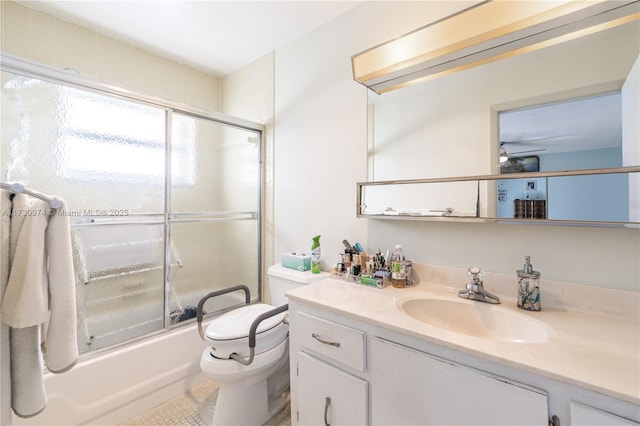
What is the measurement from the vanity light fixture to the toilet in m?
1.20

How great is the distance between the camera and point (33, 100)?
4.12 ft

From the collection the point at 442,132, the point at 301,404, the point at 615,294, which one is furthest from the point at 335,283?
the point at 615,294

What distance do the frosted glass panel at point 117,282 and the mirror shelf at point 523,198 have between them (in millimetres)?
1375

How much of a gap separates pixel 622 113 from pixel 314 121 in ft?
4.57

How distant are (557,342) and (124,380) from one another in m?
1.96

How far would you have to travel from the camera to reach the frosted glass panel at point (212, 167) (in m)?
1.76

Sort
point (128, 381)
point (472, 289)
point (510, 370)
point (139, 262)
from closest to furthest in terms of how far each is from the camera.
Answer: point (510, 370)
point (472, 289)
point (128, 381)
point (139, 262)

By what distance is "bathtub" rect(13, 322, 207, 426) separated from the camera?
4.11 ft

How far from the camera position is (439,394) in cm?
75

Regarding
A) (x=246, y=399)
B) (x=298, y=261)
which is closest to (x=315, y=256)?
(x=298, y=261)

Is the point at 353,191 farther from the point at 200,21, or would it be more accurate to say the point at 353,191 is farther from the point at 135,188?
the point at 200,21

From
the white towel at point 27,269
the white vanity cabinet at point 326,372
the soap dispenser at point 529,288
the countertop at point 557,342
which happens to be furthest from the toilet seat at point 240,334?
the soap dispenser at point 529,288

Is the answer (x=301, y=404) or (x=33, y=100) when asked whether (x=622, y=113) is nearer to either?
(x=301, y=404)

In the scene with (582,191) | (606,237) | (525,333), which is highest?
(582,191)
